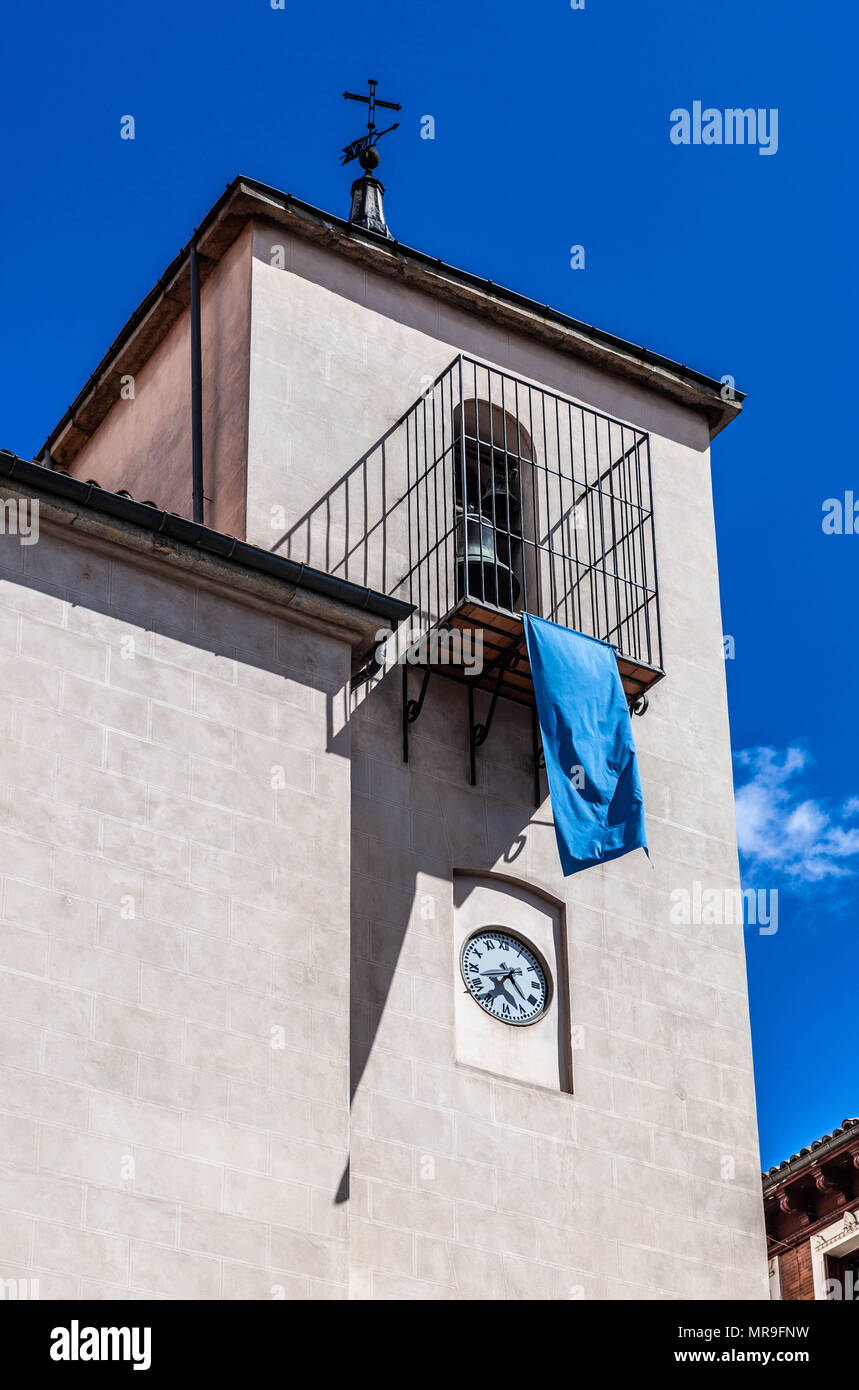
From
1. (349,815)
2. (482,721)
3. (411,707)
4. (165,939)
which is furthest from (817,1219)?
(165,939)

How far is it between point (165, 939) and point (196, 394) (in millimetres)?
7941

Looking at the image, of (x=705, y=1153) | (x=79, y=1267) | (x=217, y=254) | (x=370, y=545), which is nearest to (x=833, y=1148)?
(x=705, y=1153)

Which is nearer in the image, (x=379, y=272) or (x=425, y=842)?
(x=425, y=842)

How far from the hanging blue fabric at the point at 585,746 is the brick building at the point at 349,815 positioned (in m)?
0.60

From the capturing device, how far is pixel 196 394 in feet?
76.7

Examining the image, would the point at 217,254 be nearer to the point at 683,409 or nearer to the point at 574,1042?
the point at 683,409

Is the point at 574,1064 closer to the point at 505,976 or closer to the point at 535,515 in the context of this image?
the point at 505,976

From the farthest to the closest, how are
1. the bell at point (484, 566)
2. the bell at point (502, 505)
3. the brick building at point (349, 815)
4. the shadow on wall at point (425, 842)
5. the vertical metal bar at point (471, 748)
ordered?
the bell at point (502, 505) → the bell at point (484, 566) → the vertical metal bar at point (471, 748) → the shadow on wall at point (425, 842) → the brick building at point (349, 815)

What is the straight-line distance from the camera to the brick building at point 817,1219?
31109mm

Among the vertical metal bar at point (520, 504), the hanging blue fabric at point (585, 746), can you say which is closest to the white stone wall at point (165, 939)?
the hanging blue fabric at point (585, 746)

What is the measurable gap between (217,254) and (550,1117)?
989cm

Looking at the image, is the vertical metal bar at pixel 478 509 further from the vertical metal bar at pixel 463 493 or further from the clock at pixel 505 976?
the clock at pixel 505 976

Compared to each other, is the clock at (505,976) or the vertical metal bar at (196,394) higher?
the vertical metal bar at (196,394)

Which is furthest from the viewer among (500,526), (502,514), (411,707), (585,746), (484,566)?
(502,514)
